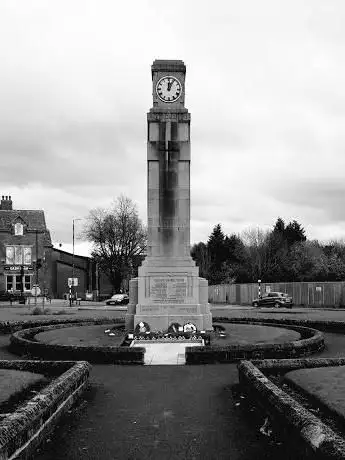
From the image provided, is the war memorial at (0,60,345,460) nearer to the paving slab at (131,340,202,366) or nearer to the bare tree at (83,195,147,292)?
the paving slab at (131,340,202,366)

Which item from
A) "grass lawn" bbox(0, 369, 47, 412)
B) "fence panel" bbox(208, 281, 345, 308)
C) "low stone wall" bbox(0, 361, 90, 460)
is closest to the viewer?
"low stone wall" bbox(0, 361, 90, 460)

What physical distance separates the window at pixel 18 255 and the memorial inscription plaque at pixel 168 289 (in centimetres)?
5766

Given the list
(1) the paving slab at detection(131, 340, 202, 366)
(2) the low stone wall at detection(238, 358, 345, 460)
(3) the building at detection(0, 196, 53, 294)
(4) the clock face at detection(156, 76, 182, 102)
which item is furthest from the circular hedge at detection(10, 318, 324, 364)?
(3) the building at detection(0, 196, 53, 294)

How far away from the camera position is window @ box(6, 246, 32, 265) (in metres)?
73.7

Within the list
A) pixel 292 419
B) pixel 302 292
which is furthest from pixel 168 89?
pixel 302 292

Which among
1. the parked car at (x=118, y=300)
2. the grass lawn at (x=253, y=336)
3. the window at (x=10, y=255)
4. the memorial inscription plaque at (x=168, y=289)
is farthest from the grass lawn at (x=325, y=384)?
the window at (x=10, y=255)

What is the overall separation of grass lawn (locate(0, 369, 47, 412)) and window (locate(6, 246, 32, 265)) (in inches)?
2535

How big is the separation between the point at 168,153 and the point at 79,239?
68.9 m

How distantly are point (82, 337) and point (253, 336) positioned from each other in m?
6.23

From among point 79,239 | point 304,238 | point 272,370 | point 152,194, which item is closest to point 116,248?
point 79,239

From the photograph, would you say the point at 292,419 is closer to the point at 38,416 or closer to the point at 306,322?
the point at 38,416

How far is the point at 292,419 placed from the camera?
662 cm

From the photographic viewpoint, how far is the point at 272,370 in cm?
1172

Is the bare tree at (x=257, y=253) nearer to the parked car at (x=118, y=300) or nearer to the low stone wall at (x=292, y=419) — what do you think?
the parked car at (x=118, y=300)
